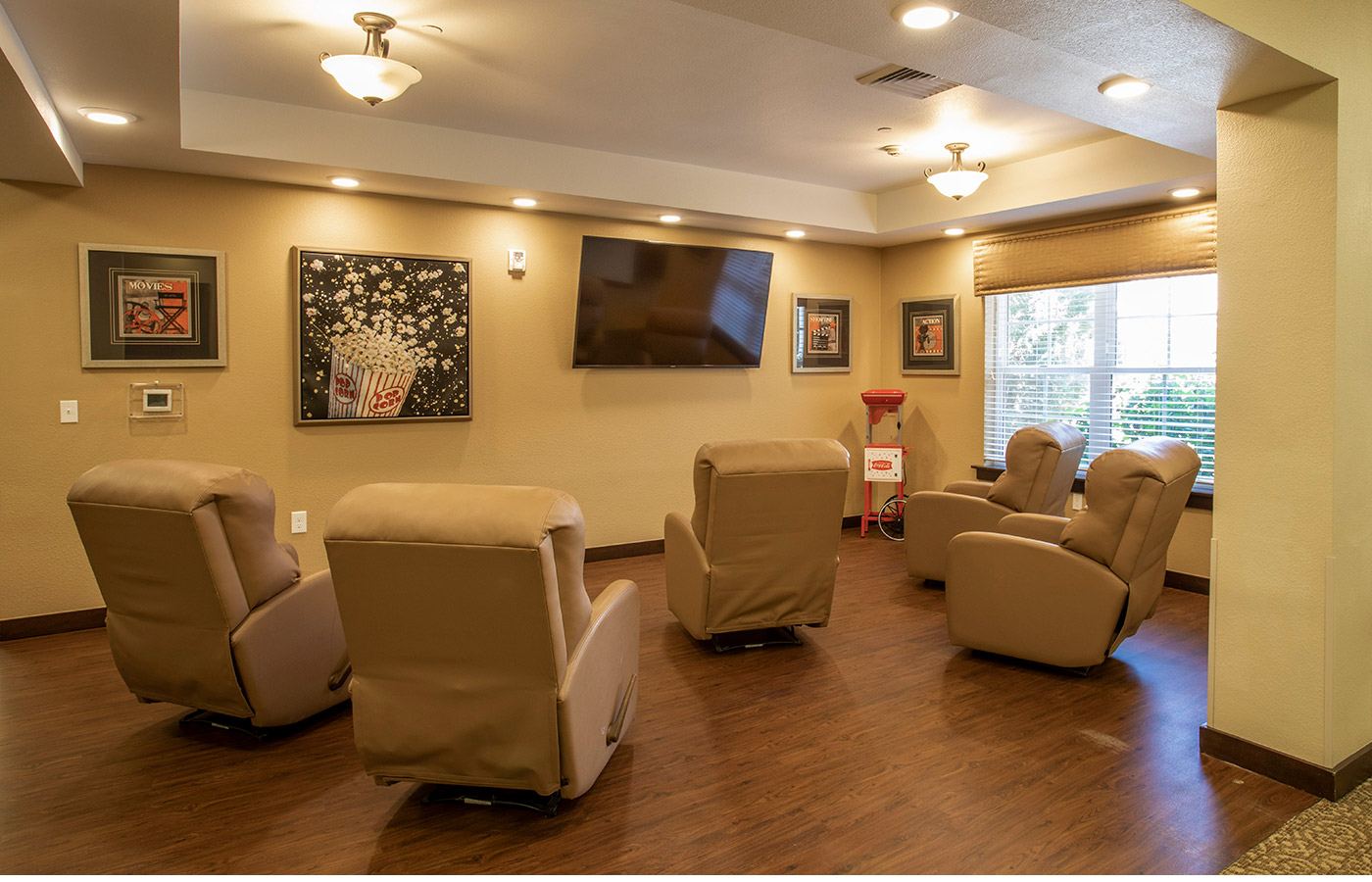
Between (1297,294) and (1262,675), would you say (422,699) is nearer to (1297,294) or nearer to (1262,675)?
(1262,675)

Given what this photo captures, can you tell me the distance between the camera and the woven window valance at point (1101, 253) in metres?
5.14

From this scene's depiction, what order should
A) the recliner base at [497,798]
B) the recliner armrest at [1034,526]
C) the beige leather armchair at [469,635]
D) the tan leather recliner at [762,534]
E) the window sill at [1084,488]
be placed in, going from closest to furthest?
the beige leather armchair at [469,635] < the recliner base at [497,798] < the tan leather recliner at [762,534] < the recliner armrest at [1034,526] < the window sill at [1084,488]

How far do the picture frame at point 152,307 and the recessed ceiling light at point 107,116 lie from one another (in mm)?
981

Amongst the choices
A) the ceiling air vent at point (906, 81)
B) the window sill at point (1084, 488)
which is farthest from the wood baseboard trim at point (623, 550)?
the ceiling air vent at point (906, 81)

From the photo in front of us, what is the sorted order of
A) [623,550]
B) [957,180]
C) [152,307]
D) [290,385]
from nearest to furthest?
[152,307]
[957,180]
[290,385]
[623,550]

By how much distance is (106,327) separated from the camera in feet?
14.4

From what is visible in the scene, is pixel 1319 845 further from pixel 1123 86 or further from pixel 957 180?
pixel 957 180

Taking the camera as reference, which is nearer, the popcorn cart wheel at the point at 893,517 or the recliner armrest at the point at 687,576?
the recliner armrest at the point at 687,576

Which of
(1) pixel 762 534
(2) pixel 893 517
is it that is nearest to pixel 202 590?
(1) pixel 762 534

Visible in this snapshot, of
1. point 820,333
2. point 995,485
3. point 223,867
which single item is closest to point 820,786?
point 223,867

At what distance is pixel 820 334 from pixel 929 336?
92cm

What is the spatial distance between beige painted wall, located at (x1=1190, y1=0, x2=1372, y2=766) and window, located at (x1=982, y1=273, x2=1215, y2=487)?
209 cm

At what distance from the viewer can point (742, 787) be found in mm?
2688

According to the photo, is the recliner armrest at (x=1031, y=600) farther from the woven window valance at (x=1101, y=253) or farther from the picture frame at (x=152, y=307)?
the picture frame at (x=152, y=307)
